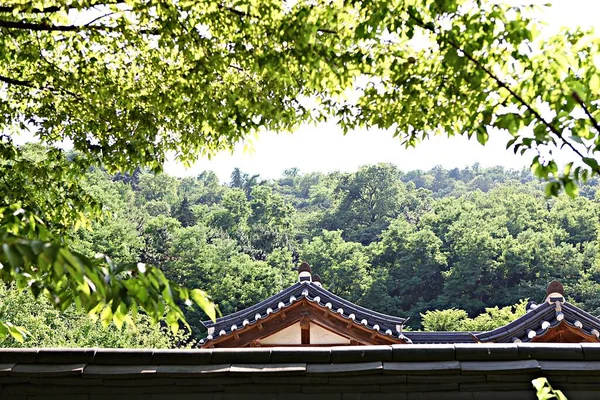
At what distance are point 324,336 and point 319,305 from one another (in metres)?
0.80

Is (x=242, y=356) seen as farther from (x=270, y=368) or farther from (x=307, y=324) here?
(x=307, y=324)

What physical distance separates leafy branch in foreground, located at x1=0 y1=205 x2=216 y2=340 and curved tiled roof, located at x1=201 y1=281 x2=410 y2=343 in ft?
39.1

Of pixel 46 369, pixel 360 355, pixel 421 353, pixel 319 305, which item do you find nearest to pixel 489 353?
pixel 421 353

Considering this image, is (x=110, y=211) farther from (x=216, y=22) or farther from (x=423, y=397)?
(x=423, y=397)

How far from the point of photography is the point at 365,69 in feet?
15.8

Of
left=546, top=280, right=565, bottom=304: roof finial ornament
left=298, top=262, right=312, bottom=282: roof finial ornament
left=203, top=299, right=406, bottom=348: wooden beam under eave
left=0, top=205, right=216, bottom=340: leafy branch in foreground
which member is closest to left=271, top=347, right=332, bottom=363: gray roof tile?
left=0, top=205, right=216, bottom=340: leafy branch in foreground

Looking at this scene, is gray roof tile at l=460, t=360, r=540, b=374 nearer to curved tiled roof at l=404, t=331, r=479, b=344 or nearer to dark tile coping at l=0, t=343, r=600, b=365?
dark tile coping at l=0, t=343, r=600, b=365

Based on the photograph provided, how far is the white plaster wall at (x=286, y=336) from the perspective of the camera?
49.2ft

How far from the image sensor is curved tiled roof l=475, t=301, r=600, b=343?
1291cm

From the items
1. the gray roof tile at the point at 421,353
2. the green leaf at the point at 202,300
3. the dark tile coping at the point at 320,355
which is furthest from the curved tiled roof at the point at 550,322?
the green leaf at the point at 202,300

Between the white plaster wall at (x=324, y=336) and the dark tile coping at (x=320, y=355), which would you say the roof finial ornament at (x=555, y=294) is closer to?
the white plaster wall at (x=324, y=336)

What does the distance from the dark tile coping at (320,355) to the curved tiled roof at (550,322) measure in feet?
32.9

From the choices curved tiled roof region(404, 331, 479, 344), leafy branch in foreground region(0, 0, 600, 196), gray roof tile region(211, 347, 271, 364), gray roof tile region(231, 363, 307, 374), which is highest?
curved tiled roof region(404, 331, 479, 344)

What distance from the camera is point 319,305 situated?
14898 mm
